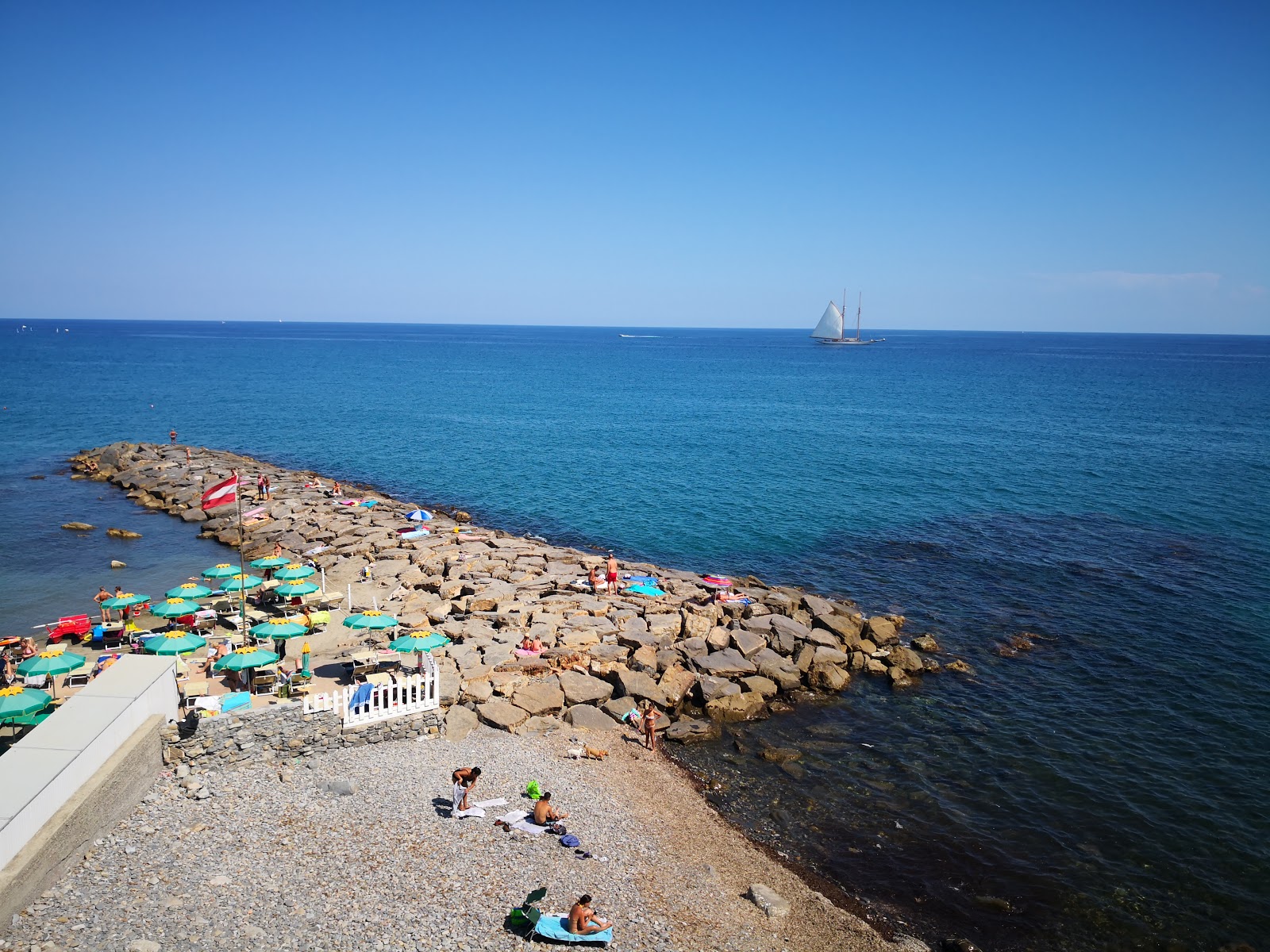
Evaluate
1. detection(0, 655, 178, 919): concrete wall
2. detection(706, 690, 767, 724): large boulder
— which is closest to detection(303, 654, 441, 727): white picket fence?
detection(0, 655, 178, 919): concrete wall

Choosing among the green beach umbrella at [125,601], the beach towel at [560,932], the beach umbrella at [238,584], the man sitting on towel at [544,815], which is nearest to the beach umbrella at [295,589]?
the beach umbrella at [238,584]

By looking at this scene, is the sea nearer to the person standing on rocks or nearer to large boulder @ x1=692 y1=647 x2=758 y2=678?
large boulder @ x1=692 y1=647 x2=758 y2=678

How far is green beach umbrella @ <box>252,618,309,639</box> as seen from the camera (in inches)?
888

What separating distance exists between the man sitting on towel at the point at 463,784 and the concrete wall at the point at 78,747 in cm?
671

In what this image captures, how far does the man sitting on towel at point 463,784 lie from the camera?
16812 mm

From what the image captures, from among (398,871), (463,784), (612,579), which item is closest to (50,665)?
(463,784)

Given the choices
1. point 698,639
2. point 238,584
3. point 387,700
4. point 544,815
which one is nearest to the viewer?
point 544,815

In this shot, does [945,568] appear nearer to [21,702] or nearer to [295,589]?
[295,589]

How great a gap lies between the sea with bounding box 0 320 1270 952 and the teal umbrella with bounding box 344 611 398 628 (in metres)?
10.8

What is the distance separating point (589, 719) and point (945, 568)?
75.3 feet

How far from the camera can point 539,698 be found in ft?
73.6

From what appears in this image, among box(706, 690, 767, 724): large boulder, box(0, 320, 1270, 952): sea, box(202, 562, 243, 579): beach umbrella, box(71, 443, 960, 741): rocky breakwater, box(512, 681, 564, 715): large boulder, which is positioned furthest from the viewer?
box(202, 562, 243, 579): beach umbrella

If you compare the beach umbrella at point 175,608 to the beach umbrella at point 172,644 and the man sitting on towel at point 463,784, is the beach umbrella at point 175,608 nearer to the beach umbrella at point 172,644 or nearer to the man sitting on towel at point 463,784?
the beach umbrella at point 172,644

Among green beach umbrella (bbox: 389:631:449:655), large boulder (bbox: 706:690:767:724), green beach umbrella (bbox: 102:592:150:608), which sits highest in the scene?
green beach umbrella (bbox: 389:631:449:655)
